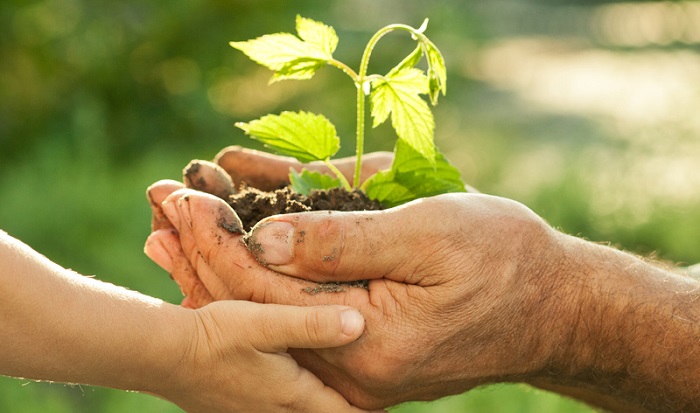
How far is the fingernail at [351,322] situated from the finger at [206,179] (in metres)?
0.40

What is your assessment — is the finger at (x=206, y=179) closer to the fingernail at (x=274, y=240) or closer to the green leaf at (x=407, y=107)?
the fingernail at (x=274, y=240)

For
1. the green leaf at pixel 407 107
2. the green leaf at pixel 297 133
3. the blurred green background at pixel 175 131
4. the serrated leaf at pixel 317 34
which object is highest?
the serrated leaf at pixel 317 34

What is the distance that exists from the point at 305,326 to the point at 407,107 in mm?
438

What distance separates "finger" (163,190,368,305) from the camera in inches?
64.1

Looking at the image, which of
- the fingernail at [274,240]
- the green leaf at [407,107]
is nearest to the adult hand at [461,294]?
the fingernail at [274,240]

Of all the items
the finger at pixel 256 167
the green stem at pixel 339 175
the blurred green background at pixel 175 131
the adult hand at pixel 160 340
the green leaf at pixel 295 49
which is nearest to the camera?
the adult hand at pixel 160 340

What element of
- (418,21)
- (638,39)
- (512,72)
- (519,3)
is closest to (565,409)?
(418,21)

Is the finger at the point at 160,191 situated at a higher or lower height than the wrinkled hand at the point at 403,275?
higher

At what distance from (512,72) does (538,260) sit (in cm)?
810

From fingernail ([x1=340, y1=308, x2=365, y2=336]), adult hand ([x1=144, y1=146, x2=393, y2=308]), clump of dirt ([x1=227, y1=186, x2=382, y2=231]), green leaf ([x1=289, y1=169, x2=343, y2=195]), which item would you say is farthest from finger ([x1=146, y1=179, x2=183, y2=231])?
fingernail ([x1=340, y1=308, x2=365, y2=336])

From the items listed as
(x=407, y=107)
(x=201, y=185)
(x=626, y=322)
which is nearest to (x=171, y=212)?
(x=201, y=185)

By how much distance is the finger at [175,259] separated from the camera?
5.99ft

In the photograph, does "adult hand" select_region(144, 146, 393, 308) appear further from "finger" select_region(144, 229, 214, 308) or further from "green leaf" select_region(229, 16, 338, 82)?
"green leaf" select_region(229, 16, 338, 82)

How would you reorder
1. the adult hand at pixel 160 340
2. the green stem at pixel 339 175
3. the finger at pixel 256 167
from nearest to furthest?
the adult hand at pixel 160 340 < the green stem at pixel 339 175 < the finger at pixel 256 167
